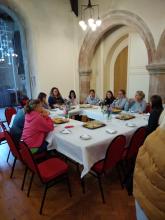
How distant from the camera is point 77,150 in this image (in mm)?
2281

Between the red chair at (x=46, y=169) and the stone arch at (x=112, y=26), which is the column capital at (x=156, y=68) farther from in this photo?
the red chair at (x=46, y=169)

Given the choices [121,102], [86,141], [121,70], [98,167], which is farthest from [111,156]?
[121,70]

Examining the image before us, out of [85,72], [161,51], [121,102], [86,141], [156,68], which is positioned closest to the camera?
[86,141]

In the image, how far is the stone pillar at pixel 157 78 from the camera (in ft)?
13.8

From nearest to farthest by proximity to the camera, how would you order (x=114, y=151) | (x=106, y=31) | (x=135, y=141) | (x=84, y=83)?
(x=114, y=151)
(x=135, y=141)
(x=106, y=31)
(x=84, y=83)

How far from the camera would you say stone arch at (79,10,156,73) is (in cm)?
432

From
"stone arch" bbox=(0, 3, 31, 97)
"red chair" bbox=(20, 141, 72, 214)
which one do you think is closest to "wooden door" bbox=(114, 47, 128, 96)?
"stone arch" bbox=(0, 3, 31, 97)

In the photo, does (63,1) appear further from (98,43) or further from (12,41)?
(12,41)

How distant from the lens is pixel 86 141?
231 cm

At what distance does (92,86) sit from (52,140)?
4486 millimetres

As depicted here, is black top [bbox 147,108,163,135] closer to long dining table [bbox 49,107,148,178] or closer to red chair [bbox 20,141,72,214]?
long dining table [bbox 49,107,148,178]

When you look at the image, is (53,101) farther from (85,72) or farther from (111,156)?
(111,156)

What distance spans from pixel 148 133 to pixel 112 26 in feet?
12.5

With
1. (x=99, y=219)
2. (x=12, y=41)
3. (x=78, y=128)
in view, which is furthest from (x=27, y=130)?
(x=12, y=41)
